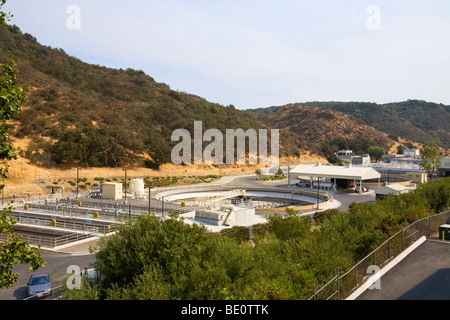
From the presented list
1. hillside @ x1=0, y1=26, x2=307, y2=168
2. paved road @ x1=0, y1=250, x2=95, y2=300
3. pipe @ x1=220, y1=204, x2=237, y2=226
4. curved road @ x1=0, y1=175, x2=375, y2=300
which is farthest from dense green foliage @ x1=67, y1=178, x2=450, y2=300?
hillside @ x1=0, y1=26, x2=307, y2=168

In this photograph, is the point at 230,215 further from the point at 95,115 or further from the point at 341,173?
the point at 95,115

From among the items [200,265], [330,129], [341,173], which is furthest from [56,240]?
[330,129]

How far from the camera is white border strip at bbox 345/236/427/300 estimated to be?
1437 centimetres

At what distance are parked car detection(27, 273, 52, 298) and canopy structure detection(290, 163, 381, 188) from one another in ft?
148

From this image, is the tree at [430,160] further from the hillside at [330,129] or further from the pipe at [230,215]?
the hillside at [330,129]

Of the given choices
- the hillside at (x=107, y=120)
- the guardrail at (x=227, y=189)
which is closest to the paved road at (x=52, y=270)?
the guardrail at (x=227, y=189)

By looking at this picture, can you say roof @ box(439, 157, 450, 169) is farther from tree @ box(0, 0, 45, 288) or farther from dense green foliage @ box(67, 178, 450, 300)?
tree @ box(0, 0, 45, 288)

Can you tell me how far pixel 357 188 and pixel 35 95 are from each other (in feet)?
229

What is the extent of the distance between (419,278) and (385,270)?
1435 millimetres

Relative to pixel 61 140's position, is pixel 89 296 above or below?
below

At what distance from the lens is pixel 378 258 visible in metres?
16.5

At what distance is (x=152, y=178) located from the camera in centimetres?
6694
